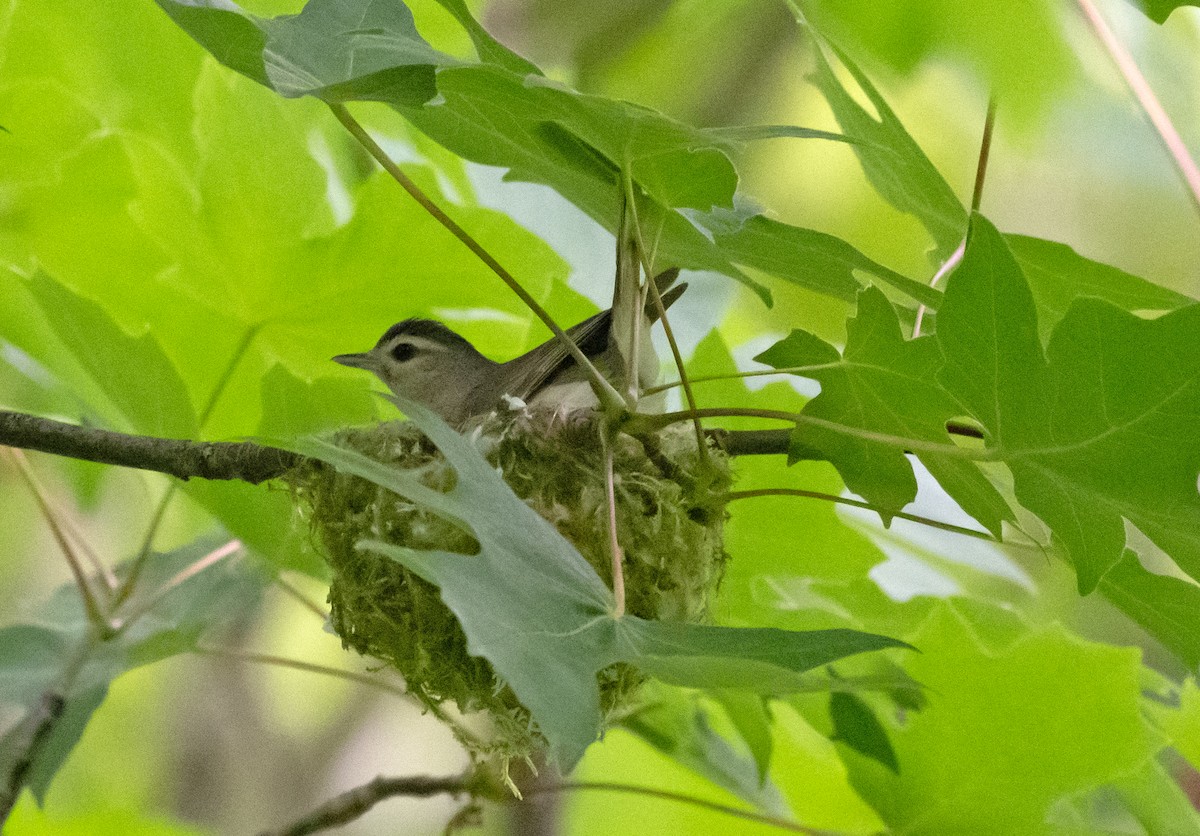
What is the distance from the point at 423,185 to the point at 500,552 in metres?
0.62

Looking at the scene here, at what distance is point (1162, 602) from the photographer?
0.80m

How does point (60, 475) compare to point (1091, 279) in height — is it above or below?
above

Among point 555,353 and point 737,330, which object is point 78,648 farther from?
point 737,330

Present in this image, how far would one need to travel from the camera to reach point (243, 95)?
3.56 feet

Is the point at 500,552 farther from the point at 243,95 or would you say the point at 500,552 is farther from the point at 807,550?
the point at 243,95

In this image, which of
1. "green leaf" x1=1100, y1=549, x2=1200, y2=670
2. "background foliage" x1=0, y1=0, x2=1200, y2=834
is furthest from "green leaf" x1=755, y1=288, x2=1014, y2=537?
"green leaf" x1=1100, y1=549, x2=1200, y2=670

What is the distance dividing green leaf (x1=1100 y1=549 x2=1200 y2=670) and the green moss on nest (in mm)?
329

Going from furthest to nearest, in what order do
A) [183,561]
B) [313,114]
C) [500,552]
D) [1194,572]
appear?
[183,561], [313,114], [1194,572], [500,552]

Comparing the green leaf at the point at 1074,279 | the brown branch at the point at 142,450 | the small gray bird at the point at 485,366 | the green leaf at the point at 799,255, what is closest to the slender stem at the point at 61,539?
the brown branch at the point at 142,450

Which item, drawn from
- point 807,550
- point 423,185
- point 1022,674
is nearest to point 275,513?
point 423,185

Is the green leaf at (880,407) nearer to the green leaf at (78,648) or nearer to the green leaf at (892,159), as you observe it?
the green leaf at (892,159)

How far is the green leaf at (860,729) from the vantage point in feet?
3.39

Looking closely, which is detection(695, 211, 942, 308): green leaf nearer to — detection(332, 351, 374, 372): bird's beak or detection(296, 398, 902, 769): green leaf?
detection(296, 398, 902, 769): green leaf

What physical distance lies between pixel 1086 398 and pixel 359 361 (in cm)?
110
